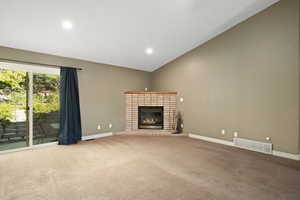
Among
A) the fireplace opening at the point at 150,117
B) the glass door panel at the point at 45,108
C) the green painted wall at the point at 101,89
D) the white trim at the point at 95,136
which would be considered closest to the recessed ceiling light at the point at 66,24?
the green painted wall at the point at 101,89

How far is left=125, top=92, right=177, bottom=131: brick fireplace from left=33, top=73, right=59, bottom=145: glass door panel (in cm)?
228

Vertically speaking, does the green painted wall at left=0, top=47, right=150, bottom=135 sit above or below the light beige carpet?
above

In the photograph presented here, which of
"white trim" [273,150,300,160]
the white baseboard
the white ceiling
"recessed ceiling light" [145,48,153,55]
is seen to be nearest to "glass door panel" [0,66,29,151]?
the white ceiling

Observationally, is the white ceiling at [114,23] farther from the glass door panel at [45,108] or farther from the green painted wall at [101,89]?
the glass door panel at [45,108]

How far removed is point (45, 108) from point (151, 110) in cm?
334

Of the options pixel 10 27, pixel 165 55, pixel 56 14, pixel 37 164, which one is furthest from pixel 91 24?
pixel 37 164

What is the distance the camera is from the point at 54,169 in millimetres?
2592

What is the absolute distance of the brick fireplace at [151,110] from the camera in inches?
214

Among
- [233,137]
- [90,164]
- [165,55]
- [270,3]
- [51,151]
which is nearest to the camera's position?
[90,164]

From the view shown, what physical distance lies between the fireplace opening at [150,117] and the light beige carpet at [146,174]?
74.8 inches

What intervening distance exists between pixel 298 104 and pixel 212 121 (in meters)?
1.91

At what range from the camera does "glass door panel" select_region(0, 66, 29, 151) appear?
11.1 ft

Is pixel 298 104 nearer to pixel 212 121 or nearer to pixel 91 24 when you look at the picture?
pixel 212 121

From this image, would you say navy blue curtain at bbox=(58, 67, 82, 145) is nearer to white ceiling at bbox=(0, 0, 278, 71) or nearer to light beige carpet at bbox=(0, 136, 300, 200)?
light beige carpet at bbox=(0, 136, 300, 200)
